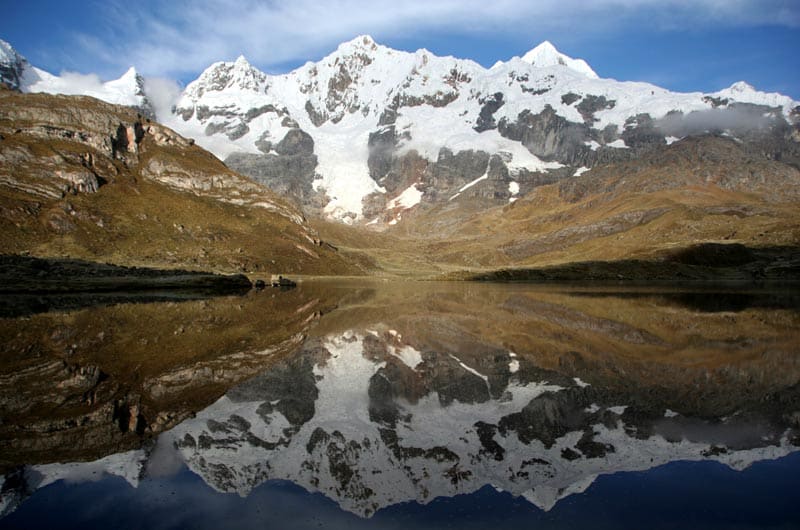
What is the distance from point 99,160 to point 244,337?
162 m

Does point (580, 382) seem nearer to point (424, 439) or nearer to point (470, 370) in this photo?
point (470, 370)

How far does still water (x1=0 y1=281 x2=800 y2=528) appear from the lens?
12000 millimetres

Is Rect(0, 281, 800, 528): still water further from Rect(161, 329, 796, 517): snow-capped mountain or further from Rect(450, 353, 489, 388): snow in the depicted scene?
Rect(450, 353, 489, 388): snow

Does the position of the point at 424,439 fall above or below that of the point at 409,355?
below

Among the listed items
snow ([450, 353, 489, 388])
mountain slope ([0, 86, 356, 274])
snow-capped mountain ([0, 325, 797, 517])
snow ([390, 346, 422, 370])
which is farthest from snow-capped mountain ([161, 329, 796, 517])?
mountain slope ([0, 86, 356, 274])

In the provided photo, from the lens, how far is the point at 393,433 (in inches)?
701

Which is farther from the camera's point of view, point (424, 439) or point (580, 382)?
point (580, 382)

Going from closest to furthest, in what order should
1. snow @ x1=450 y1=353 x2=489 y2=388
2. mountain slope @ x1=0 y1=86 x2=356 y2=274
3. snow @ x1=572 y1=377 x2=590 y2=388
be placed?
snow @ x1=572 y1=377 x2=590 y2=388 → snow @ x1=450 y1=353 x2=489 y2=388 → mountain slope @ x1=0 y1=86 x2=356 y2=274

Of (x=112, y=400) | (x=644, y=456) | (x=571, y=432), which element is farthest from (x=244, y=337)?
(x=644, y=456)

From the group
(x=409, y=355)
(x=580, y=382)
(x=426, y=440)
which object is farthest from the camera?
(x=409, y=355)

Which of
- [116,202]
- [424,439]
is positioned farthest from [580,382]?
[116,202]

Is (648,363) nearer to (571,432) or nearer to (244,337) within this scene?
(571,432)

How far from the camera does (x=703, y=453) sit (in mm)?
15602

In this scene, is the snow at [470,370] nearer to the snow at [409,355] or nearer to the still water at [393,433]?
the still water at [393,433]
